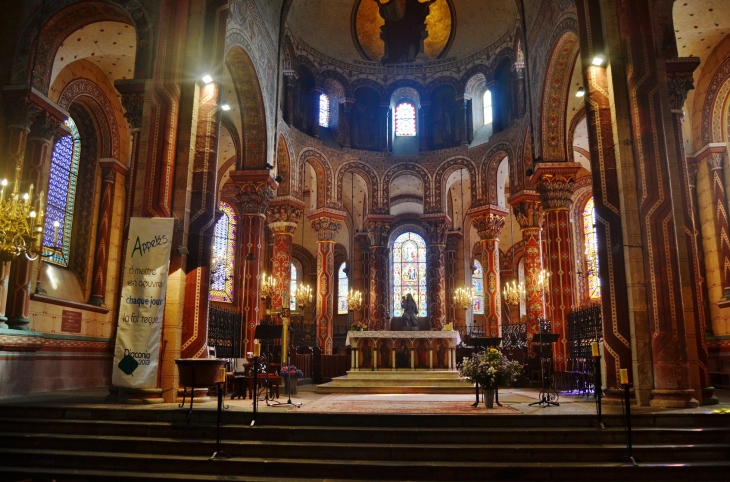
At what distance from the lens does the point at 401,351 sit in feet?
60.3

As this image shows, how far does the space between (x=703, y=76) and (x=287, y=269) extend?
15.1m

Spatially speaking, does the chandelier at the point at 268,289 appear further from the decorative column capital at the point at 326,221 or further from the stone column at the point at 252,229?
the decorative column capital at the point at 326,221

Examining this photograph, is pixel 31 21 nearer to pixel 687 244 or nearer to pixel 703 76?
pixel 687 244

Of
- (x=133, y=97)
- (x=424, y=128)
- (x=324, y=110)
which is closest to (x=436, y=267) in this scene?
(x=424, y=128)

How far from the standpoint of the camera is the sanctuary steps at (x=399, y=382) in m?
16.0

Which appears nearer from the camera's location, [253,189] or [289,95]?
[253,189]

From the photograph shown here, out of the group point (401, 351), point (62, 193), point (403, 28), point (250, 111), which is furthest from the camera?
point (403, 28)

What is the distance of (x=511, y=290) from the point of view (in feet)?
72.2

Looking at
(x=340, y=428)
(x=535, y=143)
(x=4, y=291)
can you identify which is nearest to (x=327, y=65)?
(x=535, y=143)

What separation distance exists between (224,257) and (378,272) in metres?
7.32

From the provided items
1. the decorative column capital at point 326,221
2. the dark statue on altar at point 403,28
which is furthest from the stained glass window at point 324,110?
the decorative column capital at point 326,221

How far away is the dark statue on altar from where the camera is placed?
25047mm

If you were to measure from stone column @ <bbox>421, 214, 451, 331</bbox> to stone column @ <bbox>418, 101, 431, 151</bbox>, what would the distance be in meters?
3.27

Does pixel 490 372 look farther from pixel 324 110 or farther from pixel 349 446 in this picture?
pixel 324 110
